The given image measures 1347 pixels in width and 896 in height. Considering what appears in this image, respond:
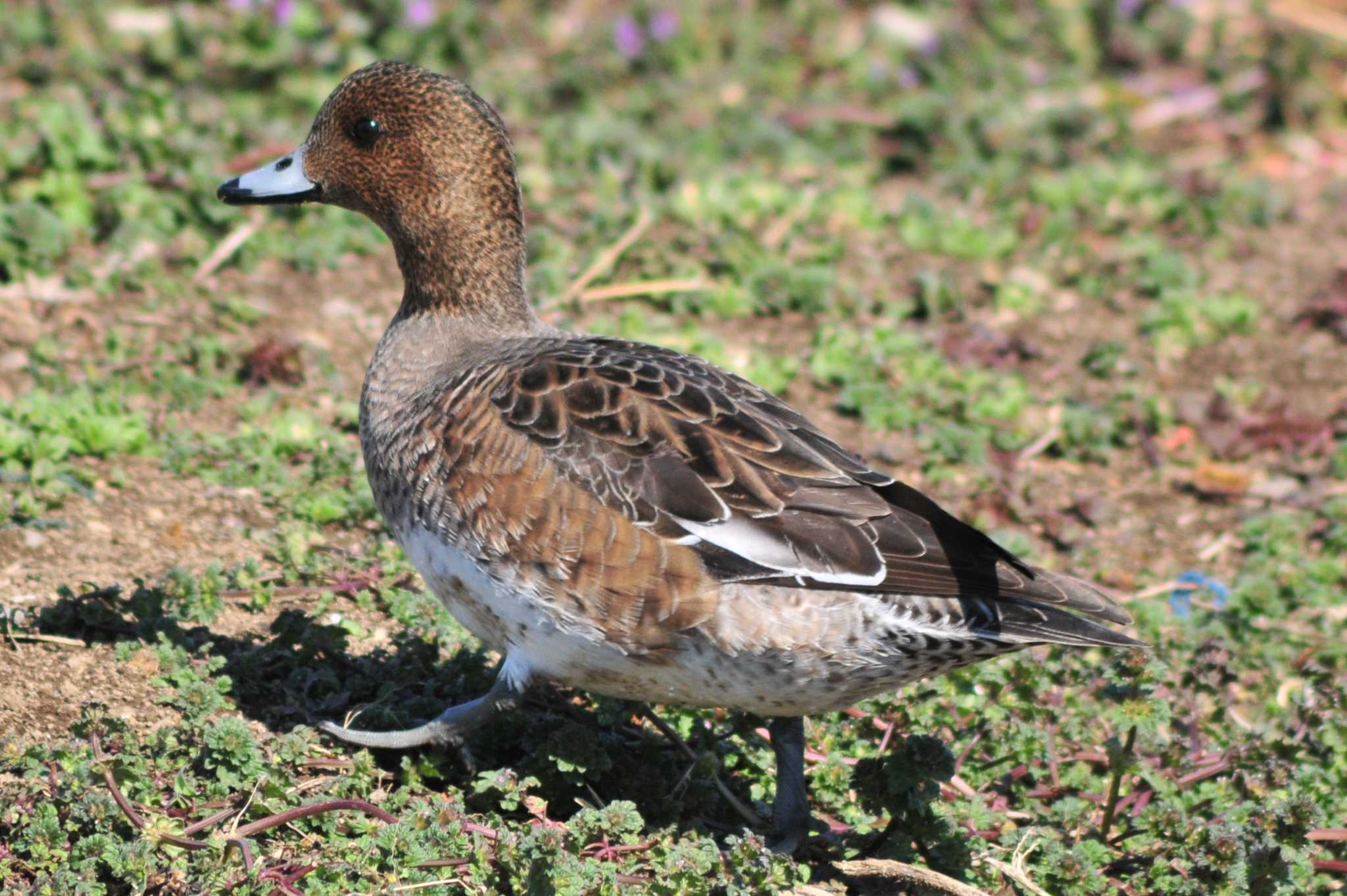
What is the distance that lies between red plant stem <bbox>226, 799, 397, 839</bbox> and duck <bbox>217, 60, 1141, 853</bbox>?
319 mm

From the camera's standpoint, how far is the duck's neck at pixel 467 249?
473cm

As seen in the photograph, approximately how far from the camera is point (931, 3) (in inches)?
389

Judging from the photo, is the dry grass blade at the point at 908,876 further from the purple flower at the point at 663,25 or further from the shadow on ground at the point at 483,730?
the purple flower at the point at 663,25

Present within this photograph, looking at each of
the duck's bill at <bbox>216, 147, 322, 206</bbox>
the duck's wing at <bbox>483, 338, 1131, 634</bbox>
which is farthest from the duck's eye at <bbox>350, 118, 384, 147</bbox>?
the duck's wing at <bbox>483, 338, 1131, 634</bbox>

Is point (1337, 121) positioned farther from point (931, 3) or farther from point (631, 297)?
point (631, 297)

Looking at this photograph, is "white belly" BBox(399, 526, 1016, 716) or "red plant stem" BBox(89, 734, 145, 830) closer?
"red plant stem" BBox(89, 734, 145, 830)

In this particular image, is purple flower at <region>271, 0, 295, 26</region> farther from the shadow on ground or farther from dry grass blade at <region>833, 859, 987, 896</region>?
dry grass blade at <region>833, 859, 987, 896</region>

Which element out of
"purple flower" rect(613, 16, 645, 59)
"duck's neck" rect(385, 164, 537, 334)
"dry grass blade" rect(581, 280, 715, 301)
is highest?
"purple flower" rect(613, 16, 645, 59)

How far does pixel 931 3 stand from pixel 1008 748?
642cm

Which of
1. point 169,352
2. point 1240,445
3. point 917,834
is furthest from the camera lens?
point 1240,445

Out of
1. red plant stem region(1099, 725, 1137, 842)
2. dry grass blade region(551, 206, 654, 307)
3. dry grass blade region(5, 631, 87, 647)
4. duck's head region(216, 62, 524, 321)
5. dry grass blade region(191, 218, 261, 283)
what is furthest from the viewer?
dry grass blade region(551, 206, 654, 307)

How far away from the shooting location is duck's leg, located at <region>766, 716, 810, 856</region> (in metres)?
4.08

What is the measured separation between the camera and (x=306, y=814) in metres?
3.80

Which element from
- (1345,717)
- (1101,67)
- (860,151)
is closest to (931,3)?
(1101,67)
